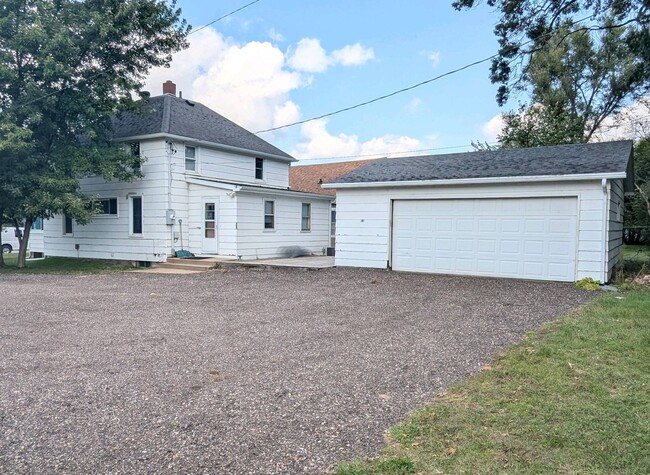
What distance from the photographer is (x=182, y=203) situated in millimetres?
16547

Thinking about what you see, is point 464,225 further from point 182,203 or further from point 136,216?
point 136,216

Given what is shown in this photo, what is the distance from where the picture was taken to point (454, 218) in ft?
40.8

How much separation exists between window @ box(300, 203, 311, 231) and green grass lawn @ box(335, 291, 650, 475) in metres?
14.8

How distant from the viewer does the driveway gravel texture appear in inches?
118

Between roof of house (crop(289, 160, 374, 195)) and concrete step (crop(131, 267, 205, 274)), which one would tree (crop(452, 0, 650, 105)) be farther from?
roof of house (crop(289, 160, 374, 195))

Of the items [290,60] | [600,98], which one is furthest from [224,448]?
[600,98]

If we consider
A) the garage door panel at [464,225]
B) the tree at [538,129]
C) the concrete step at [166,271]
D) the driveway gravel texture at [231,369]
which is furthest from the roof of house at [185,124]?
the tree at [538,129]

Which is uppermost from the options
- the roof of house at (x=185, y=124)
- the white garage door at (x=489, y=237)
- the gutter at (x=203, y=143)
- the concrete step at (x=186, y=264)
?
the roof of house at (x=185, y=124)

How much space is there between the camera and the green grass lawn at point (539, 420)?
2.76m

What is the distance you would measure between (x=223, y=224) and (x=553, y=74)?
2349 cm

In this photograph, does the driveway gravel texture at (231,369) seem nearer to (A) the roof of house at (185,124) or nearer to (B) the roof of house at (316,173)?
(A) the roof of house at (185,124)

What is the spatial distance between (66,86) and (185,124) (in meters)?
4.14

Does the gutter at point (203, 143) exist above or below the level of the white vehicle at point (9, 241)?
above

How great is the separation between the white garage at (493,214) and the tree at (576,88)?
A: 10.7 meters
